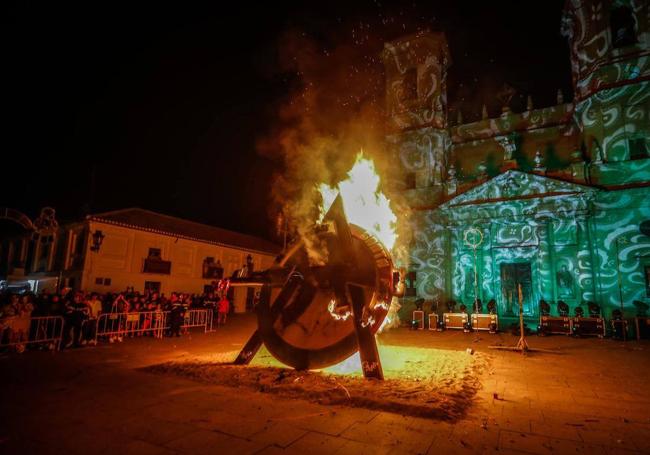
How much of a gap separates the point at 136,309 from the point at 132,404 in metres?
11.7

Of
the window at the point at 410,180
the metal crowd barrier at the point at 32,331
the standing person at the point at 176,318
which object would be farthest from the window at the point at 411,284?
the metal crowd barrier at the point at 32,331

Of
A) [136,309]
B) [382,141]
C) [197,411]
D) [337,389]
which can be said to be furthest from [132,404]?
[382,141]

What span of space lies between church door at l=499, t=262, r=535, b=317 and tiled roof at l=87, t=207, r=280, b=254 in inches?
893

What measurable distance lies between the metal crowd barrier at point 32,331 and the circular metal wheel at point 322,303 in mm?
8844

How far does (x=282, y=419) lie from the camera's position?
18.7 ft

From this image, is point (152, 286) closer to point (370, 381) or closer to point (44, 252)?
point (44, 252)

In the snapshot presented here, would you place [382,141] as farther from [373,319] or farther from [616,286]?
[373,319]

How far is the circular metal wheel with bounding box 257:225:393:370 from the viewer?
8.42 metres

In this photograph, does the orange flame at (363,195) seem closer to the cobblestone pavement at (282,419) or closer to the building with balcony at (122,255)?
the cobblestone pavement at (282,419)

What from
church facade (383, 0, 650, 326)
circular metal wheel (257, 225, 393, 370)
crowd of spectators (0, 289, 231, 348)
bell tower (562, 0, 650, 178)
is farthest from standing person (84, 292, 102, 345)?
bell tower (562, 0, 650, 178)

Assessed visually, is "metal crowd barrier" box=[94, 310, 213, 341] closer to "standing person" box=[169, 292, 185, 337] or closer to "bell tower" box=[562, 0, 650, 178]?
"standing person" box=[169, 292, 185, 337]

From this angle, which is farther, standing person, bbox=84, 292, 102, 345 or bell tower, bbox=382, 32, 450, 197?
bell tower, bbox=382, 32, 450, 197

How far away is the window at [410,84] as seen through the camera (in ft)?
89.4

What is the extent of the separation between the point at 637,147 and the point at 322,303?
2135 cm
